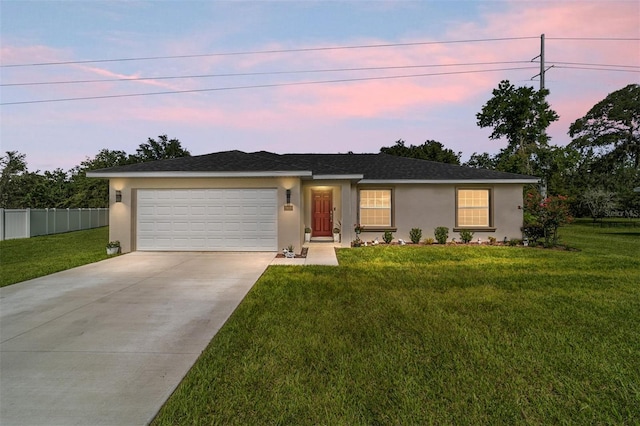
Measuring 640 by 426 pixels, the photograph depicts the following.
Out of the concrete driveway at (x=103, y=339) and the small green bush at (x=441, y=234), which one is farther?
the small green bush at (x=441, y=234)

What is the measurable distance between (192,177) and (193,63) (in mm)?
9243

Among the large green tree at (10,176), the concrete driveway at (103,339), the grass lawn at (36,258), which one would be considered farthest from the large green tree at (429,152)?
the large green tree at (10,176)

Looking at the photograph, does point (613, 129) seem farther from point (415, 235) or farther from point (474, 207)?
point (415, 235)

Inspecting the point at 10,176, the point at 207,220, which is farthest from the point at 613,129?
the point at 10,176

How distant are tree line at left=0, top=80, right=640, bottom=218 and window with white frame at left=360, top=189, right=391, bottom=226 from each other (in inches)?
398

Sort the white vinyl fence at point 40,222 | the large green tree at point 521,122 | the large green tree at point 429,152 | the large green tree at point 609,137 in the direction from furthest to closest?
the large green tree at point 609,137 → the large green tree at point 429,152 → the large green tree at point 521,122 → the white vinyl fence at point 40,222

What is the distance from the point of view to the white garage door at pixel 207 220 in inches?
425

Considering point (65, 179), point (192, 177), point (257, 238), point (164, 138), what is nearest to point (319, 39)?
point (192, 177)

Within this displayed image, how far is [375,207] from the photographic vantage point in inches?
526

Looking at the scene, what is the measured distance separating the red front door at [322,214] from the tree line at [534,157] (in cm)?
1240

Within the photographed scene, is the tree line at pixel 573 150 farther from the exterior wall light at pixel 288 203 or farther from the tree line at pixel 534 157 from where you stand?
the exterior wall light at pixel 288 203

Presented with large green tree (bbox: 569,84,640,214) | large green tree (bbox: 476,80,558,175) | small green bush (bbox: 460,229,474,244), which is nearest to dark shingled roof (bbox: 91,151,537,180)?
small green bush (bbox: 460,229,474,244)

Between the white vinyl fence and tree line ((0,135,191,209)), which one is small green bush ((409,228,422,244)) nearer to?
the white vinyl fence

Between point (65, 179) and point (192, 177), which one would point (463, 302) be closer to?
point (192, 177)
